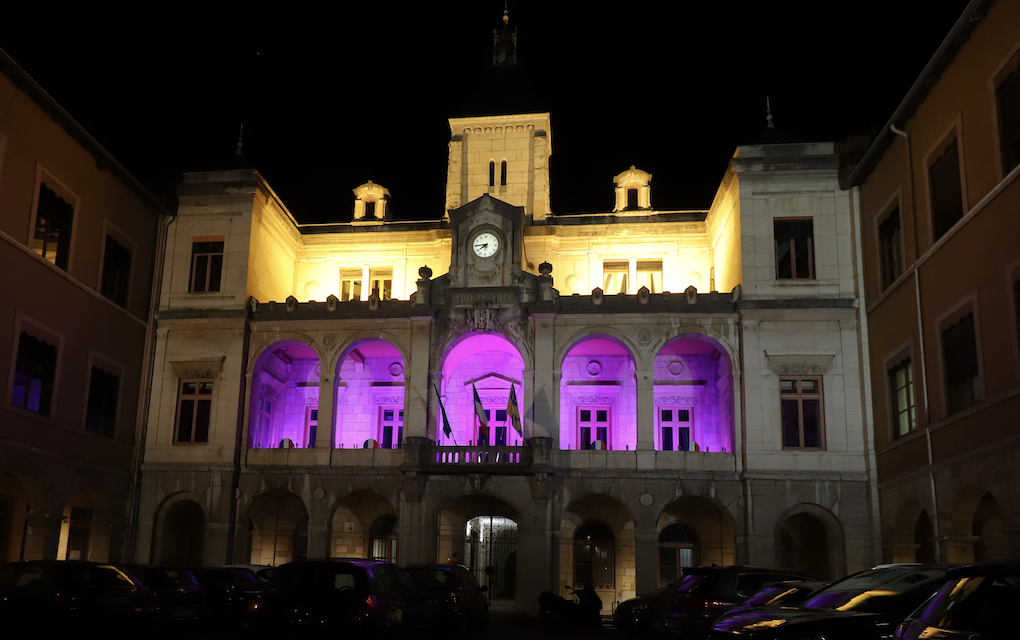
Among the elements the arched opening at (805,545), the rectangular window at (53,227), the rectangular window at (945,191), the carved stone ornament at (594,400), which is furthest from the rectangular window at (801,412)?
the rectangular window at (53,227)

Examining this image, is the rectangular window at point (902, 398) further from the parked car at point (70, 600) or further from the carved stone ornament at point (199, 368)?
the carved stone ornament at point (199, 368)

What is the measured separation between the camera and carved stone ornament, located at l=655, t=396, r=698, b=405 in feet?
109

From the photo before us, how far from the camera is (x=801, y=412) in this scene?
28781mm

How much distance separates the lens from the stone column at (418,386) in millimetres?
30109

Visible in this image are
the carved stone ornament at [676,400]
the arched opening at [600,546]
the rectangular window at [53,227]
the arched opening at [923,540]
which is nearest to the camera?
the arched opening at [923,540]

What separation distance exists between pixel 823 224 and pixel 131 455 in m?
24.5

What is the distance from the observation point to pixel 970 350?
21.5m

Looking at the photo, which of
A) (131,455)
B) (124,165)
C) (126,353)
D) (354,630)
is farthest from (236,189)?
(354,630)

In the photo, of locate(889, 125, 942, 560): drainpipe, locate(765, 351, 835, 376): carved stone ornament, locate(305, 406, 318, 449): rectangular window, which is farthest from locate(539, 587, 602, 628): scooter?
locate(305, 406, 318, 449): rectangular window

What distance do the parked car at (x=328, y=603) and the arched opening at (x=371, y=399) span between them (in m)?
20.5

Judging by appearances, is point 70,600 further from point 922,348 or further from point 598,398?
point 598,398

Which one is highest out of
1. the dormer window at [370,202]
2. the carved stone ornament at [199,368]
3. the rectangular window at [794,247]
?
the dormer window at [370,202]

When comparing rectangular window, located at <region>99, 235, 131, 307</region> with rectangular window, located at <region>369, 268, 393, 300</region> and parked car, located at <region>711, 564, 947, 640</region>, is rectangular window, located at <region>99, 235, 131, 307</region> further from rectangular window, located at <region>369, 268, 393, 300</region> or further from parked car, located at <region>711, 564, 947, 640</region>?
parked car, located at <region>711, 564, 947, 640</region>

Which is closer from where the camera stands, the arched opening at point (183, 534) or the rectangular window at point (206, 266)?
the arched opening at point (183, 534)
